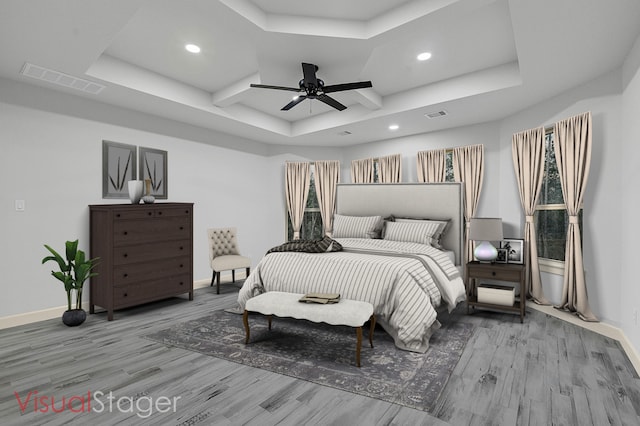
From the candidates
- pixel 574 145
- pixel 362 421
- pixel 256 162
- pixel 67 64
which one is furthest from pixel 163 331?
pixel 574 145

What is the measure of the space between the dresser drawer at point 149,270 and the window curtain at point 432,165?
400 cm

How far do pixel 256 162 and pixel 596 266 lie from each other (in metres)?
5.44

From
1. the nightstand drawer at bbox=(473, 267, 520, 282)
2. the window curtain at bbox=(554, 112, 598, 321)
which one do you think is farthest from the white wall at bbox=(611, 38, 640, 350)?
the nightstand drawer at bbox=(473, 267, 520, 282)

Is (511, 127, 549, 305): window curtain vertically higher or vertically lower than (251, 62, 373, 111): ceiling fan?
lower

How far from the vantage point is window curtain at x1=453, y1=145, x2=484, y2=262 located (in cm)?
511

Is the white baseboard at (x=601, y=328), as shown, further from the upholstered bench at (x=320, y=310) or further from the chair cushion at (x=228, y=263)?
the chair cushion at (x=228, y=263)

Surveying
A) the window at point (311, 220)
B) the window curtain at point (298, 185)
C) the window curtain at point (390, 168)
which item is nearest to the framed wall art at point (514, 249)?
the window curtain at point (390, 168)

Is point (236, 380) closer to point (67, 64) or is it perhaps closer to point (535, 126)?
point (67, 64)

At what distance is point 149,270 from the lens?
409 cm

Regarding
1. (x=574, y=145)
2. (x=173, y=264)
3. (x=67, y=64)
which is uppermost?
(x=67, y=64)

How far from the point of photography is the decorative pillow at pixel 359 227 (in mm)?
4930

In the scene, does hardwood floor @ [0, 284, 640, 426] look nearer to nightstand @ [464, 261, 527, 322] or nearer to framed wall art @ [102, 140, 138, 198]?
nightstand @ [464, 261, 527, 322]

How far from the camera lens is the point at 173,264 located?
14.3ft

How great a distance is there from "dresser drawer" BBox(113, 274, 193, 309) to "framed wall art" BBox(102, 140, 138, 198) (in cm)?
133
